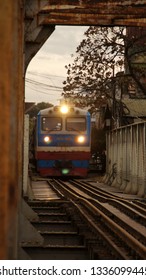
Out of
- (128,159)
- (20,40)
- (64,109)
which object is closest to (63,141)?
(64,109)

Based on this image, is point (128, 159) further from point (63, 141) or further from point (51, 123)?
point (51, 123)

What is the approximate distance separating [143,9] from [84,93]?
2167 cm

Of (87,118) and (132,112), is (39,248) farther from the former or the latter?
(132,112)

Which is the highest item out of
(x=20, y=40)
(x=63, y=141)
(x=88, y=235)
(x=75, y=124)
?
(x=20, y=40)

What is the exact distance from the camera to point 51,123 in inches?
1192

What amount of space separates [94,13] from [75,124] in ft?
58.4

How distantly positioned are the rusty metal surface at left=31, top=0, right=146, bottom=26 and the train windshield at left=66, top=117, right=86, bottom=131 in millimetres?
17359

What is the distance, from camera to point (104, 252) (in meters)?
8.67

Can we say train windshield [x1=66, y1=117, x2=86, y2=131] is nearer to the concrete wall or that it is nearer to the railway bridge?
the concrete wall

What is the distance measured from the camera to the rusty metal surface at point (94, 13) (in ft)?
39.3

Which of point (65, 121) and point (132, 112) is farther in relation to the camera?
point (132, 112)

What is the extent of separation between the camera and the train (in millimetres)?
29797

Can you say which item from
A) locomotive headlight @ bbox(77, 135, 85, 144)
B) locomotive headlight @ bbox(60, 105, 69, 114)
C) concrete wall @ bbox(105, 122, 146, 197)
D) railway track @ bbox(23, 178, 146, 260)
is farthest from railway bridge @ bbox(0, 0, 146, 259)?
locomotive headlight @ bbox(77, 135, 85, 144)
